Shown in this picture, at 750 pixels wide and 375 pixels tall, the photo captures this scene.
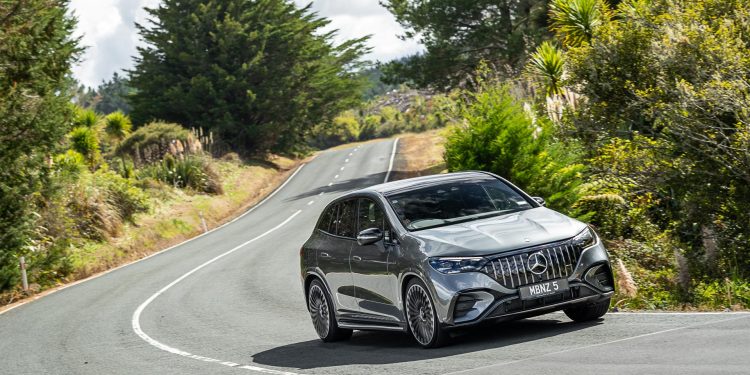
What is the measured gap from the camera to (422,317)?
9.42 metres

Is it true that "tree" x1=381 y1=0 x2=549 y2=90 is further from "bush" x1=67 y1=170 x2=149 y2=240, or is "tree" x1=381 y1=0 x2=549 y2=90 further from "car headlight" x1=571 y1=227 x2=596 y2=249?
"car headlight" x1=571 y1=227 x2=596 y2=249

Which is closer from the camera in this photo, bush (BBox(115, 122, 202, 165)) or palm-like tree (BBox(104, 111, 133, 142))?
bush (BBox(115, 122, 202, 165))

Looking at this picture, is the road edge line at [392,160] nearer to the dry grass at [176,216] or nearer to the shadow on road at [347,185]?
the shadow on road at [347,185]

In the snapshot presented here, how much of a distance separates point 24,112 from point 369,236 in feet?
49.4

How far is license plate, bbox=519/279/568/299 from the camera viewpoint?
8938 millimetres

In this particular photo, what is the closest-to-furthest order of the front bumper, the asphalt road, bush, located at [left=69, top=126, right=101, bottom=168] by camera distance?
the asphalt road → the front bumper → bush, located at [left=69, top=126, right=101, bottom=168]

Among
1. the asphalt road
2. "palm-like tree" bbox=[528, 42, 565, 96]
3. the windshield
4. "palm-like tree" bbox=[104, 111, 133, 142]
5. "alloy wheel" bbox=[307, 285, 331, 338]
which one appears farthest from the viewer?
"palm-like tree" bbox=[104, 111, 133, 142]

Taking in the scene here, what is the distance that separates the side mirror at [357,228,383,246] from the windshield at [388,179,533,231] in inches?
11.1

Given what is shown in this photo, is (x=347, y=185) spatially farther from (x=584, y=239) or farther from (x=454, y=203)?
(x=584, y=239)

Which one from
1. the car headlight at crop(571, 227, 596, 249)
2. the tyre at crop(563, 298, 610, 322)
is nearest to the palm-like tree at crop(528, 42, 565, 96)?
the tyre at crop(563, 298, 610, 322)

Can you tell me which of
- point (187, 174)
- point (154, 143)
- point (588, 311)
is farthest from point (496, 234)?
point (154, 143)

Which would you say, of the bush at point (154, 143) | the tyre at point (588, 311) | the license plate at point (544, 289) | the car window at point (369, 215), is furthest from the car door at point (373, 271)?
the bush at point (154, 143)

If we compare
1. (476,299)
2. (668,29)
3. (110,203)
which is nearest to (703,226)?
(668,29)

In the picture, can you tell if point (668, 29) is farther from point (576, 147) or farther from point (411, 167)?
point (411, 167)
